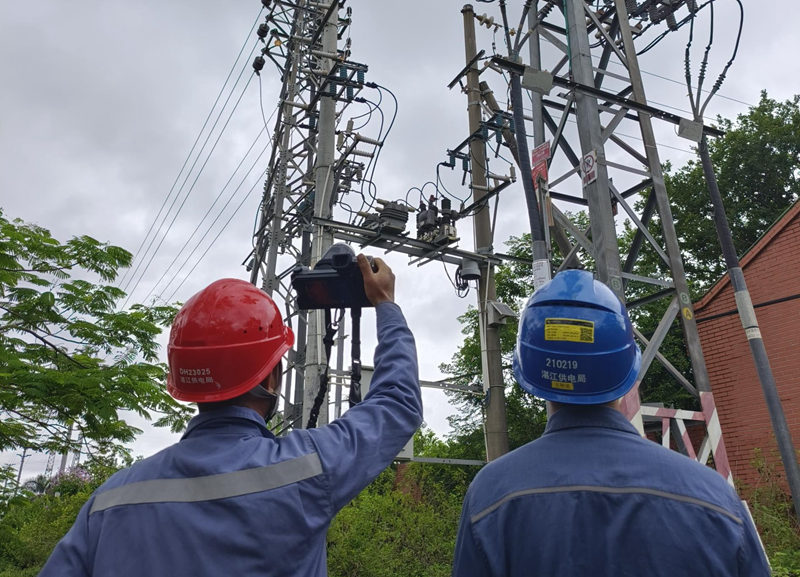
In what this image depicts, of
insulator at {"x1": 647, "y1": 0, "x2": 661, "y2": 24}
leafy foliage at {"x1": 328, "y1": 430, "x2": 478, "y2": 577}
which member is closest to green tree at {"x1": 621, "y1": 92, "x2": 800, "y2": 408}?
leafy foliage at {"x1": 328, "y1": 430, "x2": 478, "y2": 577}

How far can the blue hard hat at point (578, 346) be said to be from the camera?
62.9 inches

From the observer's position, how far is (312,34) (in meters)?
13.3

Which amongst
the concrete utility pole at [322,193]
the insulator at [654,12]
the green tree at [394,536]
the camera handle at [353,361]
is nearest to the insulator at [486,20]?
the concrete utility pole at [322,193]

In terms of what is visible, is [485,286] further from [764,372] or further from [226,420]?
[226,420]

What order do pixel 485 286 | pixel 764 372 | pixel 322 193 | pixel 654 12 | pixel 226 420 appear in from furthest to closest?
pixel 485 286 < pixel 322 193 < pixel 654 12 < pixel 764 372 < pixel 226 420

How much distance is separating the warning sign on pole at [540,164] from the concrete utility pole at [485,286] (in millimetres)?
6330

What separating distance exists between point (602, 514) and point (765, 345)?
38.7 ft

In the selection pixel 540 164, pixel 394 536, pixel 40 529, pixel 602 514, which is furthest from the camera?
pixel 40 529

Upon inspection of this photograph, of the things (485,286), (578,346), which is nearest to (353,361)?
(578,346)

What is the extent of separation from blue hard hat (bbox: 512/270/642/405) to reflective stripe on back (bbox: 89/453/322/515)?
658 millimetres

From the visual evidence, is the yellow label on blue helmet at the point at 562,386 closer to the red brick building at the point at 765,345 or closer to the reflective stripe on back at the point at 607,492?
the reflective stripe on back at the point at 607,492

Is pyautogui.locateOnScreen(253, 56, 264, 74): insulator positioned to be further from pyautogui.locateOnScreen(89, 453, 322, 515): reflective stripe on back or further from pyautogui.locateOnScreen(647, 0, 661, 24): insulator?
pyautogui.locateOnScreen(89, 453, 322, 515): reflective stripe on back

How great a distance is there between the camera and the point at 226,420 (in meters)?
1.59

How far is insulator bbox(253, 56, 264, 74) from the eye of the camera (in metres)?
14.1
